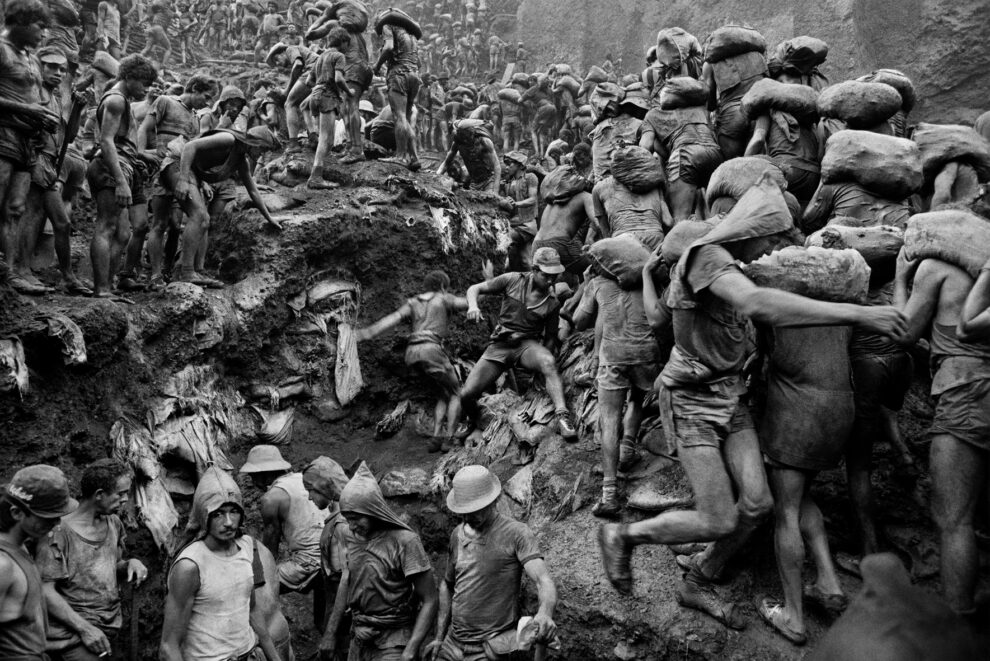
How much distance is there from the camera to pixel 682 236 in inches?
187

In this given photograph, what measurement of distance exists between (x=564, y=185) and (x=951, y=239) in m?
4.88

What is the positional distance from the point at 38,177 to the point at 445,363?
441 cm

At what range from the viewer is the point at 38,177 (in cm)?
677

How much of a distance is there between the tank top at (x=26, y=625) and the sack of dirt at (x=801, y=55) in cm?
777

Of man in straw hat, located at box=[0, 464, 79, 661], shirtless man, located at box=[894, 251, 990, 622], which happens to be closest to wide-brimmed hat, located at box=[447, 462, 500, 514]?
man in straw hat, located at box=[0, 464, 79, 661]

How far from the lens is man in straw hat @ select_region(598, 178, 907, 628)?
14.2 ft

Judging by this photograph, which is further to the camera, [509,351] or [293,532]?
[509,351]

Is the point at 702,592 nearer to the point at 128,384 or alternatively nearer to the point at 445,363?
the point at 445,363

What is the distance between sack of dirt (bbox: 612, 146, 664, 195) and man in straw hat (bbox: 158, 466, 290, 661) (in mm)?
4557

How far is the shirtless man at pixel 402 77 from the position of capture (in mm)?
11281

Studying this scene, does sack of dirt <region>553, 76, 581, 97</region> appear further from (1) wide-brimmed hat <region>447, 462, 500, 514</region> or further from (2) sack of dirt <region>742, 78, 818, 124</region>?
(1) wide-brimmed hat <region>447, 462, 500, 514</region>

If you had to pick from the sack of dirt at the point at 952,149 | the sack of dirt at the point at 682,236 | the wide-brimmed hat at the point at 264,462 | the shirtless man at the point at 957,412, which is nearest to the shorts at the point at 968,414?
the shirtless man at the point at 957,412

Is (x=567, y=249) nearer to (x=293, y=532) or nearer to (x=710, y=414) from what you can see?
(x=293, y=532)

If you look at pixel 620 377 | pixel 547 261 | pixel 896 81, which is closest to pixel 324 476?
pixel 620 377
